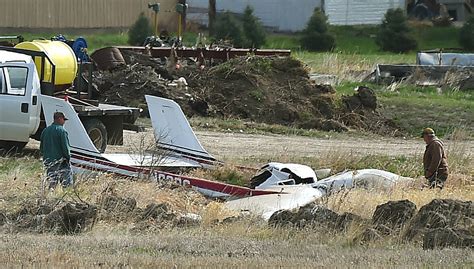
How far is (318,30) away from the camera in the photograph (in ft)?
197

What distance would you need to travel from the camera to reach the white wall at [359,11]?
70500mm

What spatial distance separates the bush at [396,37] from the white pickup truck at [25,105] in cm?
3945

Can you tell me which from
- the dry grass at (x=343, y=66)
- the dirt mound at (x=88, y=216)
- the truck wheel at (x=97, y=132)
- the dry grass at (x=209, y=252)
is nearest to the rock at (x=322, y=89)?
the dry grass at (x=343, y=66)

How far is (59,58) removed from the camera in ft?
74.7

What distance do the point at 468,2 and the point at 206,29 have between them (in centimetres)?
1941

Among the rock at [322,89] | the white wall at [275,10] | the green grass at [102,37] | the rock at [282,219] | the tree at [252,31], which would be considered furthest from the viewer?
the white wall at [275,10]

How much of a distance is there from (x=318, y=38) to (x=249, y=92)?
95.5ft

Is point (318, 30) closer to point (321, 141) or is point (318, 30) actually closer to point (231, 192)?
point (321, 141)

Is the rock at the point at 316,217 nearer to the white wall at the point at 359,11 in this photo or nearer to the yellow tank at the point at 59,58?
the yellow tank at the point at 59,58

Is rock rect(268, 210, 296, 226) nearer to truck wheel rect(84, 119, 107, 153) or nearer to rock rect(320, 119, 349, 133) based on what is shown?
truck wheel rect(84, 119, 107, 153)

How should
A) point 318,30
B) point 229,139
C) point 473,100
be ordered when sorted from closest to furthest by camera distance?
point 229,139
point 473,100
point 318,30

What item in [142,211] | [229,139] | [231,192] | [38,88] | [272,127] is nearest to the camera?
[142,211]

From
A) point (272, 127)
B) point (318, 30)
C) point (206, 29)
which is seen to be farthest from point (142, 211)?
point (206, 29)

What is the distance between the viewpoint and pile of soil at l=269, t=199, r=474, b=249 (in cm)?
1195
